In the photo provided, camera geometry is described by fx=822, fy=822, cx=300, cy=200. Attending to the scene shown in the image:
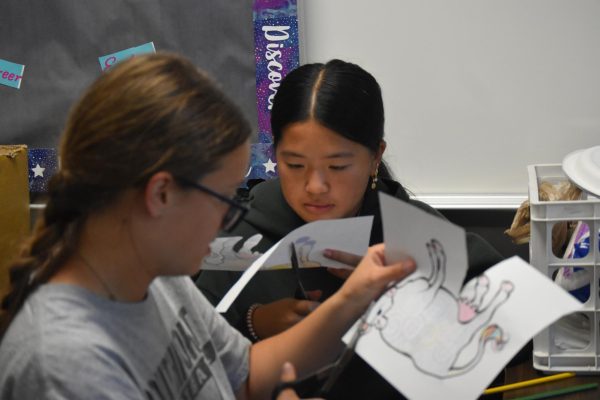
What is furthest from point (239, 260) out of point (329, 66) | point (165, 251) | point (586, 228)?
point (586, 228)

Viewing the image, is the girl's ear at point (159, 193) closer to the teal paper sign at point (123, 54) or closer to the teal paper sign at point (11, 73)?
the teal paper sign at point (123, 54)

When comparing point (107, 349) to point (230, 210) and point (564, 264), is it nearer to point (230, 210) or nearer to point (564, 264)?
point (230, 210)

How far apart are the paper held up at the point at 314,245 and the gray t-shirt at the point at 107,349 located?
0.26 m

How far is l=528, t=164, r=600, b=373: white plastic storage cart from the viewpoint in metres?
1.57

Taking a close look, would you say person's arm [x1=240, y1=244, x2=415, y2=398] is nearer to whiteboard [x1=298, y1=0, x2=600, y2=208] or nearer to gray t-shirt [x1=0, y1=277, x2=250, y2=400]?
gray t-shirt [x1=0, y1=277, x2=250, y2=400]

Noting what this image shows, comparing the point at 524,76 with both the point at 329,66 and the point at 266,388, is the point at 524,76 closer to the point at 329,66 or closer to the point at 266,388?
the point at 329,66

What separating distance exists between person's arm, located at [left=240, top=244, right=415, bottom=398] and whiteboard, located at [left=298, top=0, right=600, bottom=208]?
3.63 feet

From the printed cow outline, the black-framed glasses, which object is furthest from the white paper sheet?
the black-framed glasses

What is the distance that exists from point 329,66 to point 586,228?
0.62 meters

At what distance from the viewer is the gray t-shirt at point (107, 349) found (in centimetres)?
86

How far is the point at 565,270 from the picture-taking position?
164 cm

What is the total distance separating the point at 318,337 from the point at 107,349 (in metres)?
0.45

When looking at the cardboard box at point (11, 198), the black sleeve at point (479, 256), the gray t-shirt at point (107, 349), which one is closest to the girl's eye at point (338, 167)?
the black sleeve at point (479, 256)

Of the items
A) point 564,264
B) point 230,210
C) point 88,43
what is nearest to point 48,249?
point 230,210
